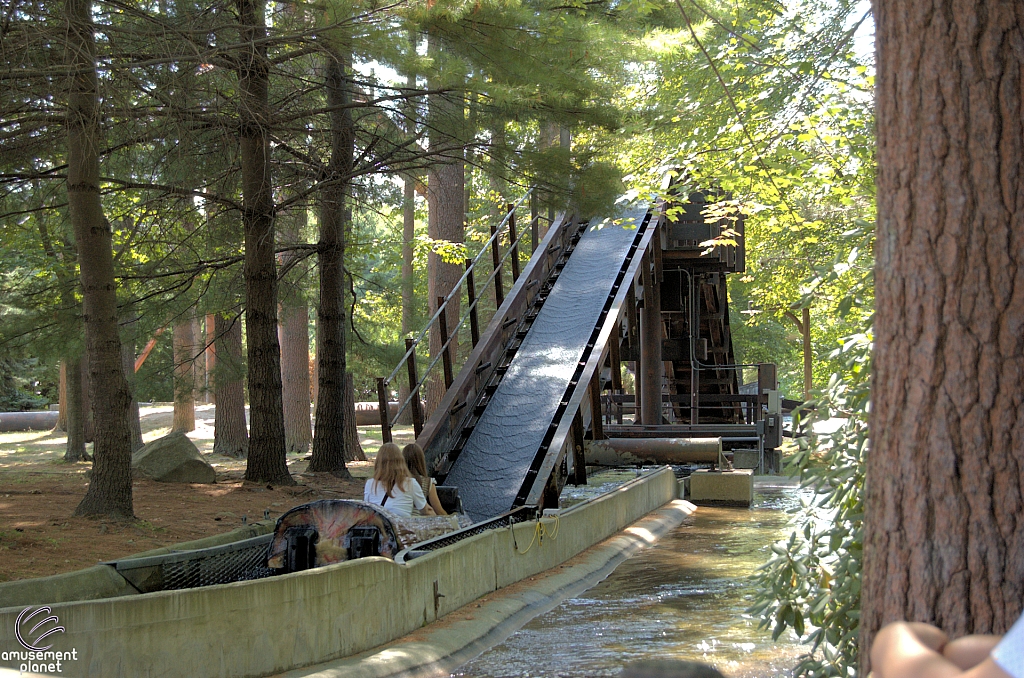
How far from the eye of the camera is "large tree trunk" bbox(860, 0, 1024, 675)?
2721mm

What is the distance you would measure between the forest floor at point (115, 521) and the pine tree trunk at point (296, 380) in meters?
3.28

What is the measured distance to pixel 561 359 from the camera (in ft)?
43.9

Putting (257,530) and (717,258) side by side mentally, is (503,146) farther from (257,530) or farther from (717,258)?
(717,258)

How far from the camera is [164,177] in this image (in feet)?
40.7

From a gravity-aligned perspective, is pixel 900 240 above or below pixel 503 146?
below

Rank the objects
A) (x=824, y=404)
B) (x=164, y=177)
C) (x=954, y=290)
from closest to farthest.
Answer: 1. (x=954, y=290)
2. (x=824, y=404)
3. (x=164, y=177)

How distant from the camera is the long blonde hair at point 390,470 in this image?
8.31 m

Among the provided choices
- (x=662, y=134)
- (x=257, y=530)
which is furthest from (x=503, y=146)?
(x=257, y=530)

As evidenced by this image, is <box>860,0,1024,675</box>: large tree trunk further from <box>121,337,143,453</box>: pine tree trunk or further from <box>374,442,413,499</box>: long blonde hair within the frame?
<box>121,337,143,453</box>: pine tree trunk

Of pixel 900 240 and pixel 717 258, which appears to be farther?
pixel 717 258

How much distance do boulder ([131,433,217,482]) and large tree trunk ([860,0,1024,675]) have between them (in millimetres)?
11952

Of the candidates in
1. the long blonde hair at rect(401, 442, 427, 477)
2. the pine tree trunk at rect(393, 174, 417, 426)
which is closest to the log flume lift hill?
the long blonde hair at rect(401, 442, 427, 477)

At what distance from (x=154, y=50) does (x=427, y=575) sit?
19.1ft

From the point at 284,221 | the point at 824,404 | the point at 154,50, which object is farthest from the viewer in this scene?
the point at 284,221
